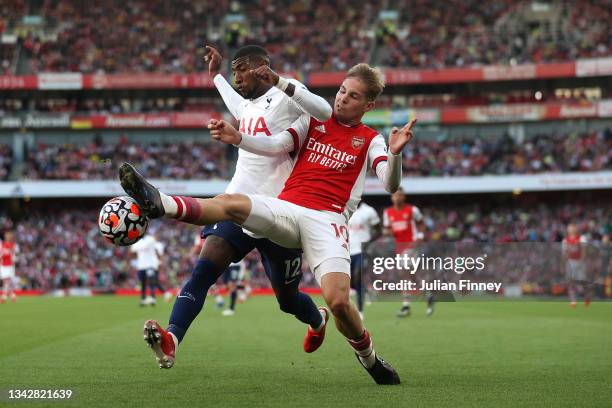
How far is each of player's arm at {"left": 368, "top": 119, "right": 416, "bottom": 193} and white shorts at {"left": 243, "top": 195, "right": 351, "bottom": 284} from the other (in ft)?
1.72

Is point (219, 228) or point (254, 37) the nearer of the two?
point (219, 228)

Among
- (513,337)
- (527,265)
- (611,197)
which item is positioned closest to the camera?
(513,337)

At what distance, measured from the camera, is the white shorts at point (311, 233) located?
626 centimetres

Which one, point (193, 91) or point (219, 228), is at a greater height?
point (193, 91)

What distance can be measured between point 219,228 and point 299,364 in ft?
6.09

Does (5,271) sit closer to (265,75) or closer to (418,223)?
(418,223)

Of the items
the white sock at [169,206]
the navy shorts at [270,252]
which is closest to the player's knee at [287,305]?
the navy shorts at [270,252]

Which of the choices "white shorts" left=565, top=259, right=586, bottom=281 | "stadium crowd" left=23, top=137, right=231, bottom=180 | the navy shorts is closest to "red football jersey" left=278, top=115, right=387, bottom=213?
the navy shorts

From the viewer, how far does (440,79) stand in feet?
148

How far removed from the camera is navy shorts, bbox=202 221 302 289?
23.0 ft

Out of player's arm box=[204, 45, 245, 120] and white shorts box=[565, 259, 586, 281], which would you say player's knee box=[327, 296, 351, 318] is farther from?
white shorts box=[565, 259, 586, 281]

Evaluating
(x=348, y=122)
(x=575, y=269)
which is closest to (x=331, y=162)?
(x=348, y=122)

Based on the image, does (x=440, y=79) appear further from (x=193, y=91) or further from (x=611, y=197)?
(x=193, y=91)

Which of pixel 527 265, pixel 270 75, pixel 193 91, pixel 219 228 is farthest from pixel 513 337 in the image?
pixel 193 91
